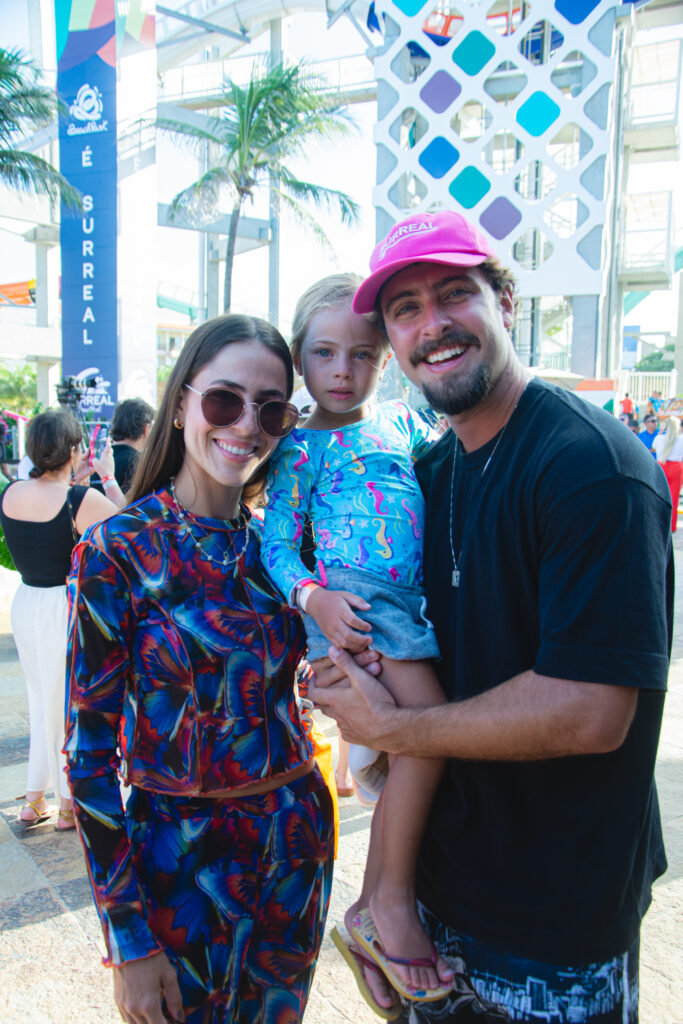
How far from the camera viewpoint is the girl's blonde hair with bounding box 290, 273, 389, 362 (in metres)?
2.26

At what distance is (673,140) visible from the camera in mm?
21812

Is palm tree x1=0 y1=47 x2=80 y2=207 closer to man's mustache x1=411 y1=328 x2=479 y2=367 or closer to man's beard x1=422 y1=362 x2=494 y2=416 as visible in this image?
man's mustache x1=411 y1=328 x2=479 y2=367

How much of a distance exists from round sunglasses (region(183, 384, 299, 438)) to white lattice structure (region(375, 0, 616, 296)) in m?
16.3

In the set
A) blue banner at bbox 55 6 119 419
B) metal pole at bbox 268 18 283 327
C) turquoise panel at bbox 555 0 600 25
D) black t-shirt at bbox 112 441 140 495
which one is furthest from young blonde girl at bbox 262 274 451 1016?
metal pole at bbox 268 18 283 327

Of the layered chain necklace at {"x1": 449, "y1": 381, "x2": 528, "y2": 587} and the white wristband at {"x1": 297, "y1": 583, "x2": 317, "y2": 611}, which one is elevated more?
the layered chain necklace at {"x1": 449, "y1": 381, "x2": 528, "y2": 587}

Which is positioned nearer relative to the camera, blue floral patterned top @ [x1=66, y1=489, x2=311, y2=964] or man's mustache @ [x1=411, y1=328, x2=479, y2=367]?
blue floral patterned top @ [x1=66, y1=489, x2=311, y2=964]

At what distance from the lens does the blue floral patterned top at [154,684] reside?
152 centimetres

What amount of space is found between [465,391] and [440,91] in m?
19.0

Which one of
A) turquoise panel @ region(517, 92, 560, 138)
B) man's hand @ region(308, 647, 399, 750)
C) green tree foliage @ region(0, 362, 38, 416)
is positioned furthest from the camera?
green tree foliage @ region(0, 362, 38, 416)

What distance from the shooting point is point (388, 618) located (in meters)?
1.74

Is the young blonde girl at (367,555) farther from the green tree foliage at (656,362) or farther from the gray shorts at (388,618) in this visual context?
the green tree foliage at (656,362)

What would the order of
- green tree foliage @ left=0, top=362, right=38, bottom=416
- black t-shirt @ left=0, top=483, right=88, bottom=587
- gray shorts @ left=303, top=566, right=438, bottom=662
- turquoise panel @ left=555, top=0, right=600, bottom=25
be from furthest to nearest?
1. green tree foliage @ left=0, top=362, right=38, bottom=416
2. turquoise panel @ left=555, top=0, right=600, bottom=25
3. black t-shirt @ left=0, top=483, right=88, bottom=587
4. gray shorts @ left=303, top=566, right=438, bottom=662

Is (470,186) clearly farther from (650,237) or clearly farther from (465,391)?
(465,391)

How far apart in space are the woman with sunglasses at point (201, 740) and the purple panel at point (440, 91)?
18.6m
